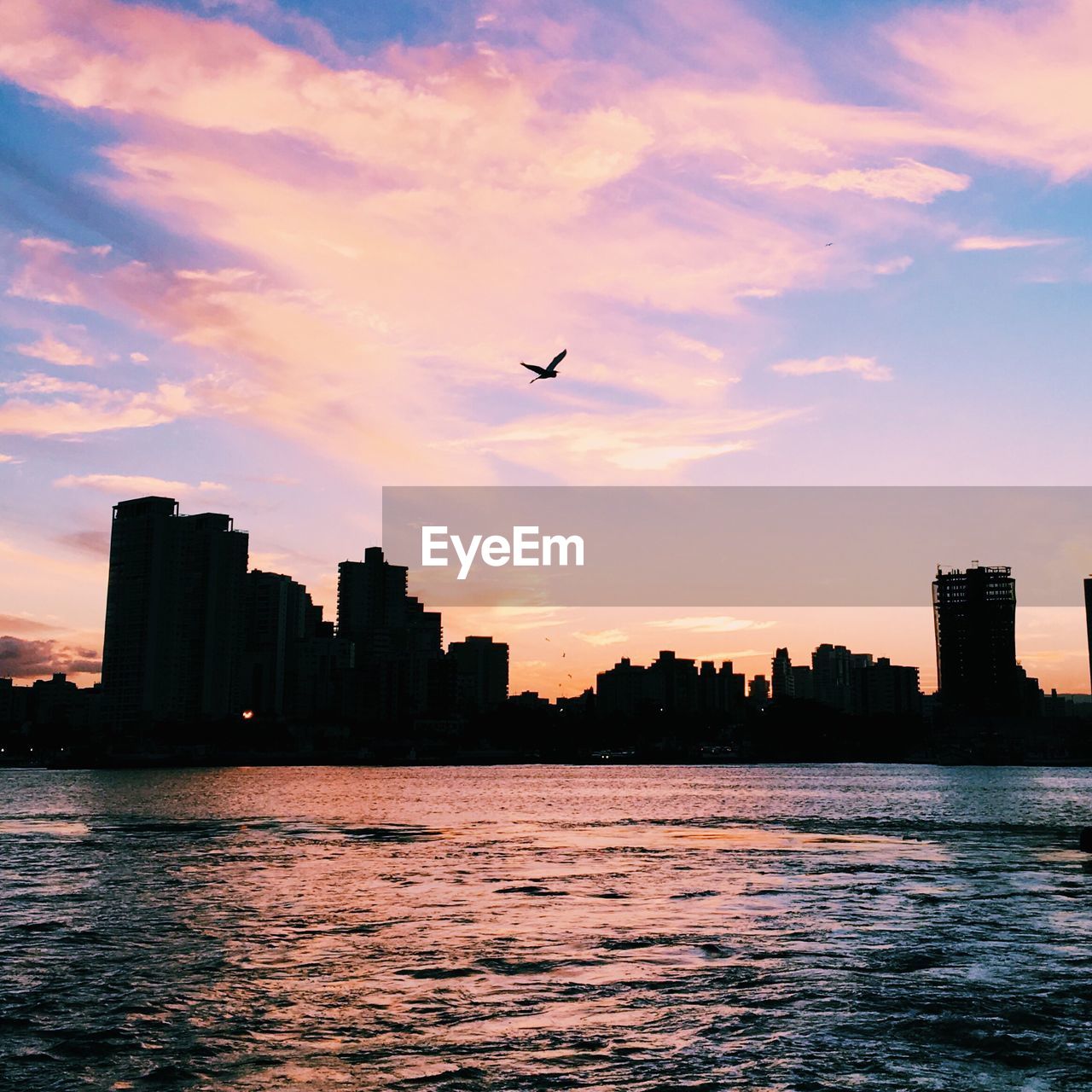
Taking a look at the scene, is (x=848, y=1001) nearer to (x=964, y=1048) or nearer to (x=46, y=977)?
(x=964, y=1048)

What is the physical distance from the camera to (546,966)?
104ft

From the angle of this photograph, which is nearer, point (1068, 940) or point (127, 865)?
point (1068, 940)

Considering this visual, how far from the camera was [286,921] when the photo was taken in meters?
40.7

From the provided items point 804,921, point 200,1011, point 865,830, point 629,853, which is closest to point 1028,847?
point 865,830

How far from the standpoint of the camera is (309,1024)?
82.4 ft

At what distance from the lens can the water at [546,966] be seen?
2200 cm

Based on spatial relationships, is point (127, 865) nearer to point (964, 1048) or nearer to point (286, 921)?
point (286, 921)

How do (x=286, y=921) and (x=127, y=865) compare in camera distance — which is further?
(x=127, y=865)

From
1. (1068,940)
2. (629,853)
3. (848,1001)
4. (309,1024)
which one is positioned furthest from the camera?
(629,853)

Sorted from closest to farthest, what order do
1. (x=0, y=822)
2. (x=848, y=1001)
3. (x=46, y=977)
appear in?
(x=848, y=1001) < (x=46, y=977) < (x=0, y=822)

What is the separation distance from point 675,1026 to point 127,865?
44.9 m

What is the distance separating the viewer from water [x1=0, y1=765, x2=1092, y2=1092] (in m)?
22.0

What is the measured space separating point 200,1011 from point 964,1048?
17.2m

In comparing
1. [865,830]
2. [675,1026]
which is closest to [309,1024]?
[675,1026]
